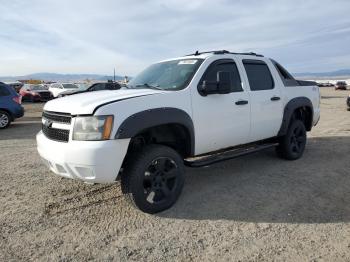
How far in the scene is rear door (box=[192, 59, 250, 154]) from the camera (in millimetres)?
4504

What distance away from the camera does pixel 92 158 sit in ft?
11.7

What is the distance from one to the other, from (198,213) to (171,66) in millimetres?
2252

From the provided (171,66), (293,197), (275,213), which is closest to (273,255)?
(275,213)

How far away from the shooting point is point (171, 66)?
202 inches

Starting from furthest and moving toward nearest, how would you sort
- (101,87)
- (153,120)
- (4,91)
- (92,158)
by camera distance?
(101,87) < (4,91) < (153,120) < (92,158)

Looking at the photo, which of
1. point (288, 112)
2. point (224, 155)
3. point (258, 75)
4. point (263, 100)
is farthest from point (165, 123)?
point (288, 112)

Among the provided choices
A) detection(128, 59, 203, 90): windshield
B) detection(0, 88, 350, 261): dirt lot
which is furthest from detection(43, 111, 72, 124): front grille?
detection(128, 59, 203, 90): windshield

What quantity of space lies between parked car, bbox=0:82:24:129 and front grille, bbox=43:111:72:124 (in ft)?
28.2

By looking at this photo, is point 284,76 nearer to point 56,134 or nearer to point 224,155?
point 224,155

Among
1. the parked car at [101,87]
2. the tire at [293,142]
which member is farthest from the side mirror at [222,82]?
the tire at [293,142]

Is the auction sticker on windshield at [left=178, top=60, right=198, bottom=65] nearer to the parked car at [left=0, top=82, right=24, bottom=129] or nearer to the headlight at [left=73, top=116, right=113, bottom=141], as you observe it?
the headlight at [left=73, top=116, right=113, bottom=141]

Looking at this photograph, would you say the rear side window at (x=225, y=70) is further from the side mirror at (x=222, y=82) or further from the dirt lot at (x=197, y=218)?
the dirt lot at (x=197, y=218)

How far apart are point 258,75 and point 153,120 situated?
A: 2540 mm

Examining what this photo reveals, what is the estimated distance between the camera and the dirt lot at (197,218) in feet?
10.7
